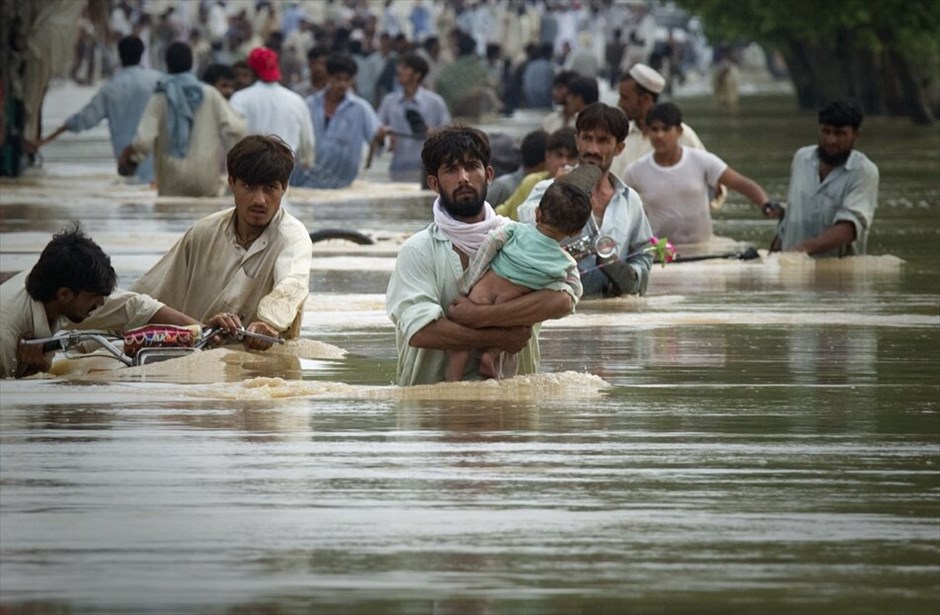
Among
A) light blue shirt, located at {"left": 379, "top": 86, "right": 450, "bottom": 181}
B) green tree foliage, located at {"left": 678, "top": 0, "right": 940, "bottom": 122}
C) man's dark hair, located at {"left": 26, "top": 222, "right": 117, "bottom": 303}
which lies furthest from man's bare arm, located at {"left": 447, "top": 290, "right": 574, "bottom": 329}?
green tree foliage, located at {"left": 678, "top": 0, "right": 940, "bottom": 122}

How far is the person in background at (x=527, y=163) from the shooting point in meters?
12.8

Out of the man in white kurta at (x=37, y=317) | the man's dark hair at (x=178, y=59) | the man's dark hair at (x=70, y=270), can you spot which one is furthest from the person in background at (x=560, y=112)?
the man's dark hair at (x=70, y=270)

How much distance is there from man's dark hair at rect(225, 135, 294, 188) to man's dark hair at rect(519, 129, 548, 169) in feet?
12.6

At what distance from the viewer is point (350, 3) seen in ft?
256

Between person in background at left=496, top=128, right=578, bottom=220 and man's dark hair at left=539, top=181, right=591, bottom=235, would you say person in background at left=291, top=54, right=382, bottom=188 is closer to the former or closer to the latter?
person in background at left=496, top=128, right=578, bottom=220

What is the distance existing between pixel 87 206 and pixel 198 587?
13.5 m

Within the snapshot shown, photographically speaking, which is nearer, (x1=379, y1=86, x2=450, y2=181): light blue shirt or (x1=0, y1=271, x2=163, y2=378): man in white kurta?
(x1=0, y1=271, x2=163, y2=378): man in white kurta

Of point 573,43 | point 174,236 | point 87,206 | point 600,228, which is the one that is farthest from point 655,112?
point 573,43

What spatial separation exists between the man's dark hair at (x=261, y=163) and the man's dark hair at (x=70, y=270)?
647 millimetres

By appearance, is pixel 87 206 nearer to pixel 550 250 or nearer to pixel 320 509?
pixel 550 250

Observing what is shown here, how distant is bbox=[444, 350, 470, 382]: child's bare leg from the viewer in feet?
26.5

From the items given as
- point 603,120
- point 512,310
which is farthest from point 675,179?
point 512,310

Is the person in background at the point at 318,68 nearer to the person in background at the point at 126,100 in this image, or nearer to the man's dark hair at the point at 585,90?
the person in background at the point at 126,100

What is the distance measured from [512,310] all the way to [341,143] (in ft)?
44.2
